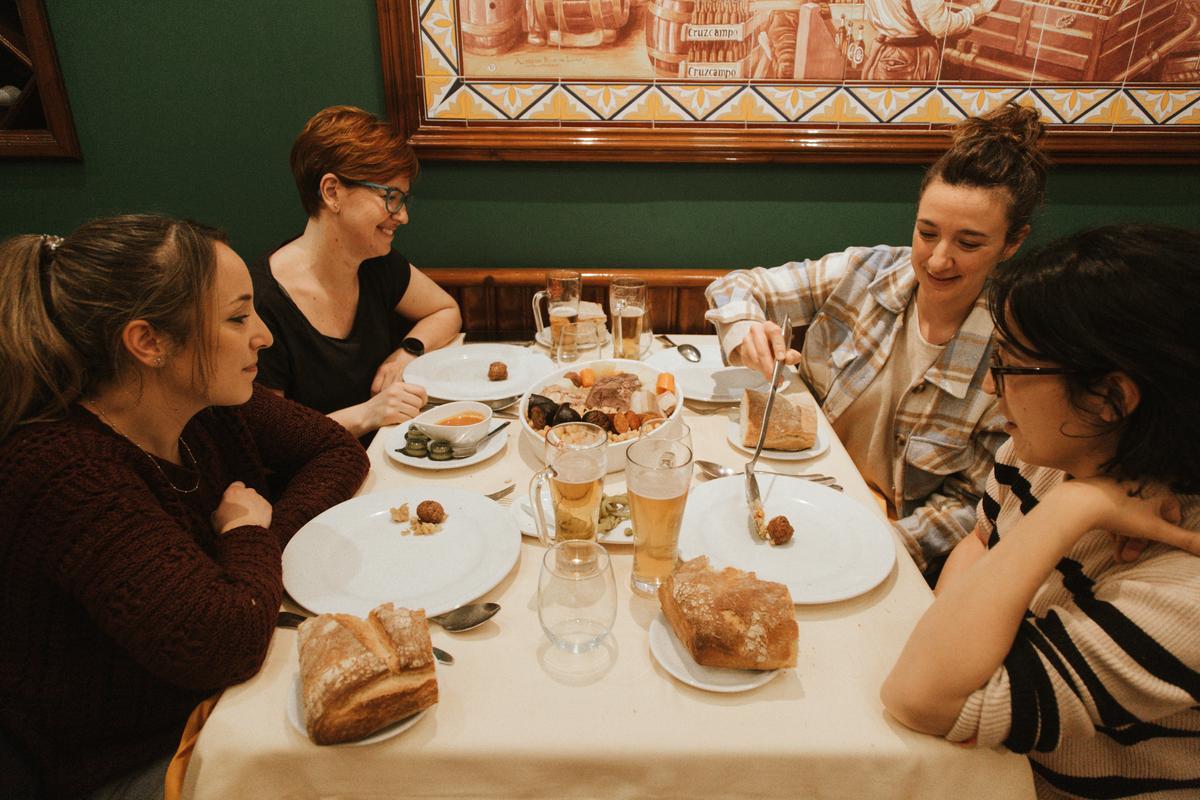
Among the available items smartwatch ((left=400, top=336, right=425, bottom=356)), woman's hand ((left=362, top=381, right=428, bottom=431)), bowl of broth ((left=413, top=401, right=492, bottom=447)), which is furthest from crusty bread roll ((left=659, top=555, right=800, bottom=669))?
smartwatch ((left=400, top=336, right=425, bottom=356))

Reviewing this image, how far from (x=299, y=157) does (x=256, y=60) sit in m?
0.75

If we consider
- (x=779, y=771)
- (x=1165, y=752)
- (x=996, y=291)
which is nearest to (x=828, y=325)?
(x=996, y=291)

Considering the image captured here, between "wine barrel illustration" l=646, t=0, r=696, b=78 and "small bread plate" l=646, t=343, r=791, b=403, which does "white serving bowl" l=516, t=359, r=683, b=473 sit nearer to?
"small bread plate" l=646, t=343, r=791, b=403

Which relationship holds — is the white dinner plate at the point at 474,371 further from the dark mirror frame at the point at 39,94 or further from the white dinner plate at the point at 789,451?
the dark mirror frame at the point at 39,94

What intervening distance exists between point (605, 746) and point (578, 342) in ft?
4.78

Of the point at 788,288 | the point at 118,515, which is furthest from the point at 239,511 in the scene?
the point at 788,288

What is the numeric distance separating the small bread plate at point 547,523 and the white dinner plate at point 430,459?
0.19 meters

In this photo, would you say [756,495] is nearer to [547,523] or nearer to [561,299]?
[547,523]

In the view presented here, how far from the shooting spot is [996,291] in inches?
42.1

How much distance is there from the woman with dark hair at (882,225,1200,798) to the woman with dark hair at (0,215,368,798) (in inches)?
37.4

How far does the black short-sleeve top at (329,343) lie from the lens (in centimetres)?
206

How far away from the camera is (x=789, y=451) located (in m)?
1.56

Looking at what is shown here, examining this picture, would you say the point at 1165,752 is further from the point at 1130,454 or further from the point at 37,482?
the point at 37,482

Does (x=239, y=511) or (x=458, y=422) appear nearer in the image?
(x=239, y=511)
